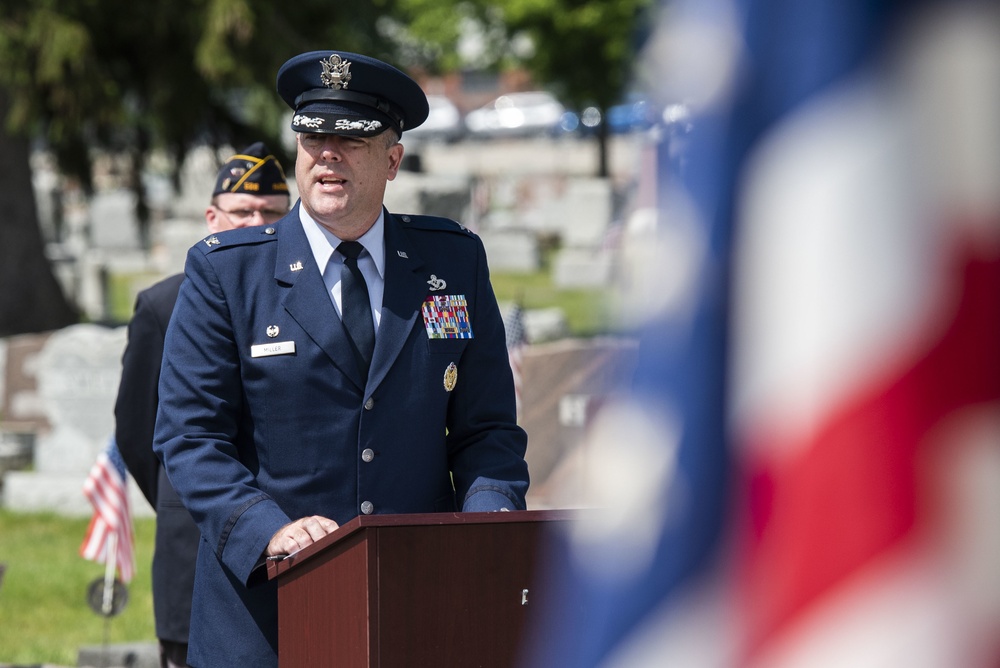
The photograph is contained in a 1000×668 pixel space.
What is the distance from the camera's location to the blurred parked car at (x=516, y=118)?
55344 millimetres

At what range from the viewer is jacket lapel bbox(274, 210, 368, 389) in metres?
3.06

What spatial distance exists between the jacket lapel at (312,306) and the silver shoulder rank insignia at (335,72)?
36 centimetres

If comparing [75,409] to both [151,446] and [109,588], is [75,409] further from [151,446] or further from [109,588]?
[151,446]

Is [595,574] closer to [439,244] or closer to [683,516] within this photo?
[683,516]

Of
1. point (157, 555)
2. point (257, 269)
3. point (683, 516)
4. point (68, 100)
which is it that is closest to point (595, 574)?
point (683, 516)

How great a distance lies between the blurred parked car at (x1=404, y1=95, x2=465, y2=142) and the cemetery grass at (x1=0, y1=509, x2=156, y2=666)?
4478 cm

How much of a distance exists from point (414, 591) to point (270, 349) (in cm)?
72

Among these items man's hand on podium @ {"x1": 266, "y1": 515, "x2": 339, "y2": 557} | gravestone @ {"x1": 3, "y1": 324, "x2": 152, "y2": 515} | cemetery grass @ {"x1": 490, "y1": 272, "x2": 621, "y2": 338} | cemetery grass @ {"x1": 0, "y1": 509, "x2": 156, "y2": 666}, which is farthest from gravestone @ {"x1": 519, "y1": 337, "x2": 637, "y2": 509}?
man's hand on podium @ {"x1": 266, "y1": 515, "x2": 339, "y2": 557}

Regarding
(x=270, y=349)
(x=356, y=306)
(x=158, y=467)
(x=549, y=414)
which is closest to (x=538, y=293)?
(x=549, y=414)

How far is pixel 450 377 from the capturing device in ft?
10.5

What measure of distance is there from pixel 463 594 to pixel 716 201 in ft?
4.70

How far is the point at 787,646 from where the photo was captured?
128 cm

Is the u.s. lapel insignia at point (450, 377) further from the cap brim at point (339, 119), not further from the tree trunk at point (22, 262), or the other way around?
the tree trunk at point (22, 262)

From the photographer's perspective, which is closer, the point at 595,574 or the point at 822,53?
the point at 822,53
